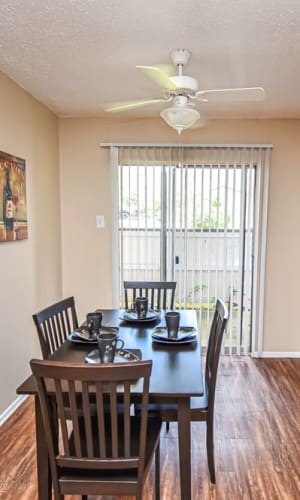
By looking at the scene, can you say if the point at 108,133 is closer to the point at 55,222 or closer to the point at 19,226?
the point at 55,222

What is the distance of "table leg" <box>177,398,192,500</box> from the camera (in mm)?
1439

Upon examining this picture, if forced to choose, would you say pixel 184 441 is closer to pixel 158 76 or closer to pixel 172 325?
pixel 172 325

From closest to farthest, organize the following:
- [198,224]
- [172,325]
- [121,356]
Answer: [121,356], [172,325], [198,224]

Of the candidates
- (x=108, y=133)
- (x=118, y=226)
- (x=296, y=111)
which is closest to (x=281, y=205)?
(x=296, y=111)

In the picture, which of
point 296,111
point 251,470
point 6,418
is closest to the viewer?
point 251,470

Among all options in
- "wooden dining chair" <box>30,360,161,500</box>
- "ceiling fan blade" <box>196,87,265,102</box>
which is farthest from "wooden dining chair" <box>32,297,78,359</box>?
"ceiling fan blade" <box>196,87,265,102</box>

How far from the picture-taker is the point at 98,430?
1.34 metres

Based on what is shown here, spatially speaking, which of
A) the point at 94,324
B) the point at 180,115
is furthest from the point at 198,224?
the point at 94,324

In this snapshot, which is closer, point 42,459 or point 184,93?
point 42,459

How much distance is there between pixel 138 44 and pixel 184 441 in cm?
216

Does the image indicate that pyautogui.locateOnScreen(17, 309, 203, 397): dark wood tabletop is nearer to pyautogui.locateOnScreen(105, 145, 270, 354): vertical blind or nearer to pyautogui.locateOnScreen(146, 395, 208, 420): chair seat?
pyautogui.locateOnScreen(146, 395, 208, 420): chair seat

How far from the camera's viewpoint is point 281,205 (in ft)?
11.6

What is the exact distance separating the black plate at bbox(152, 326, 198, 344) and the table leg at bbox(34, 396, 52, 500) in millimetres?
723

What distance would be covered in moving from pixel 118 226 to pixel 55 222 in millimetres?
647
